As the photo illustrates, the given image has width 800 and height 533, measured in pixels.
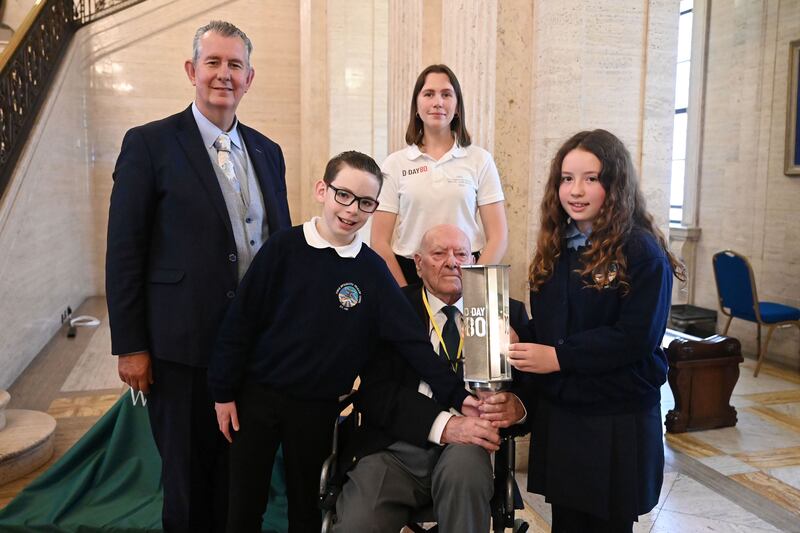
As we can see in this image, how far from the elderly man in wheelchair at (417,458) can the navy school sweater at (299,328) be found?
121mm

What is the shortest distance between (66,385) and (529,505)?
4.37 meters

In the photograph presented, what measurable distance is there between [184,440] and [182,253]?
70 centimetres

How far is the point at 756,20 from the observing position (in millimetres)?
8375

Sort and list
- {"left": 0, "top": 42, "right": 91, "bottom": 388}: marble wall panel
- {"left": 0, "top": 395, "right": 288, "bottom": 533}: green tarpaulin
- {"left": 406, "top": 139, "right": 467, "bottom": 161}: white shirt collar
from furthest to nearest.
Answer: {"left": 0, "top": 42, "right": 91, "bottom": 388}: marble wall panel, {"left": 406, "top": 139, "right": 467, "bottom": 161}: white shirt collar, {"left": 0, "top": 395, "right": 288, "bottom": 533}: green tarpaulin

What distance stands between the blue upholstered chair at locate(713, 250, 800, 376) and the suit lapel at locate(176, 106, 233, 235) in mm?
6431

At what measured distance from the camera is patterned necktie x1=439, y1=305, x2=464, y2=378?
2.73 metres

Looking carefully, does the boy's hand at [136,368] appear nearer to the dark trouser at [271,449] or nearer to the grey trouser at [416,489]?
the dark trouser at [271,449]

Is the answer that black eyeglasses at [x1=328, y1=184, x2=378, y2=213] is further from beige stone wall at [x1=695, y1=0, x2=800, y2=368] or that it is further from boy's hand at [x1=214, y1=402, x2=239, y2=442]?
beige stone wall at [x1=695, y1=0, x2=800, y2=368]

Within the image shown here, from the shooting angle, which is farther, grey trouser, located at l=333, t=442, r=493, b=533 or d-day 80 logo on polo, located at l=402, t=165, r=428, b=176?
d-day 80 logo on polo, located at l=402, t=165, r=428, b=176

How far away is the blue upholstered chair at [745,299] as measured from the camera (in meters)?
7.40

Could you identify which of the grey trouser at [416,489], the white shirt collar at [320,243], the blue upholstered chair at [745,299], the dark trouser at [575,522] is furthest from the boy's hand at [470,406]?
the blue upholstered chair at [745,299]

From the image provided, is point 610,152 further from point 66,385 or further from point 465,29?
point 66,385

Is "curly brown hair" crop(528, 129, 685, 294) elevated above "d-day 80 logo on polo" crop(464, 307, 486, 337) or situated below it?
above

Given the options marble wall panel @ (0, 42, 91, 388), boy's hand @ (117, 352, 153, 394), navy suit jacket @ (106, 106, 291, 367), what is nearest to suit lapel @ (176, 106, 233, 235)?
navy suit jacket @ (106, 106, 291, 367)
